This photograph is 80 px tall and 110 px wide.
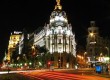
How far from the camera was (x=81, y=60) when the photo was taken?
191750mm

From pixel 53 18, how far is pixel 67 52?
74.4 ft

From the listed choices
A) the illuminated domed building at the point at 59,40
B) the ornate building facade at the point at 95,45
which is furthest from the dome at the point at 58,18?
the ornate building facade at the point at 95,45

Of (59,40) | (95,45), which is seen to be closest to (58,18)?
(59,40)

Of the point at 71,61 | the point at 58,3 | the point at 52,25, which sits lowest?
the point at 71,61

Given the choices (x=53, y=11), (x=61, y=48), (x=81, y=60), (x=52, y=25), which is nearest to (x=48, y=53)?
(x=61, y=48)

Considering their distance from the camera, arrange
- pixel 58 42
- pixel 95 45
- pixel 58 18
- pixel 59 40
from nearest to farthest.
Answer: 1. pixel 58 42
2. pixel 59 40
3. pixel 58 18
4. pixel 95 45

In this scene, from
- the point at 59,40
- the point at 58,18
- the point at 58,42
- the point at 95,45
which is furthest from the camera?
the point at 95,45

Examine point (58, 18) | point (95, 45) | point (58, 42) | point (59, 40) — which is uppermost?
point (58, 18)

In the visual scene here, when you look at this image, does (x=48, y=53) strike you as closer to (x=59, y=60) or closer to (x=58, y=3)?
(x=59, y=60)

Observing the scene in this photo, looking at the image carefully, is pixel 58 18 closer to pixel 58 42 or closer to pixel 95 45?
pixel 58 42

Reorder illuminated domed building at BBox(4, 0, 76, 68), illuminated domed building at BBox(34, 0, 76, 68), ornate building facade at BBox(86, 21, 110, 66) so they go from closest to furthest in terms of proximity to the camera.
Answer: illuminated domed building at BBox(4, 0, 76, 68) < illuminated domed building at BBox(34, 0, 76, 68) < ornate building facade at BBox(86, 21, 110, 66)

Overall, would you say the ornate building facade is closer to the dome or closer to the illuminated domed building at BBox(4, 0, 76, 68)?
the illuminated domed building at BBox(4, 0, 76, 68)

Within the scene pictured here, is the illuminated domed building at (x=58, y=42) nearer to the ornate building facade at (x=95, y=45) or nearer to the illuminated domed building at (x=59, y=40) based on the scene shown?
the illuminated domed building at (x=59, y=40)

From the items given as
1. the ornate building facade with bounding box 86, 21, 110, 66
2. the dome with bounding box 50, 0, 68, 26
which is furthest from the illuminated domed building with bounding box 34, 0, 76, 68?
the ornate building facade with bounding box 86, 21, 110, 66
